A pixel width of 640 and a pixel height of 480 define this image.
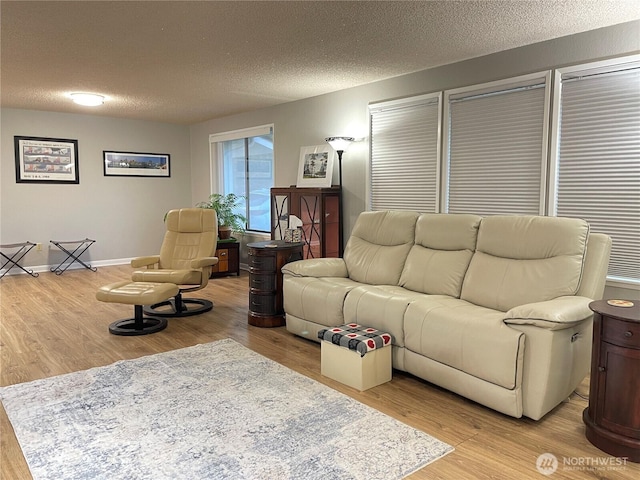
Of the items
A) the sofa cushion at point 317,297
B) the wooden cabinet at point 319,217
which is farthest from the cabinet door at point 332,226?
the sofa cushion at point 317,297

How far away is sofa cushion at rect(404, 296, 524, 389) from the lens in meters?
2.44

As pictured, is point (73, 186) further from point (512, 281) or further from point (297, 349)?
point (512, 281)

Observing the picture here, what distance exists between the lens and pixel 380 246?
402 centimetres

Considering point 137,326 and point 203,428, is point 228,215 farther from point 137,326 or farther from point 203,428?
point 203,428

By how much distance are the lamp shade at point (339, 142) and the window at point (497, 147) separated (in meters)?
1.11

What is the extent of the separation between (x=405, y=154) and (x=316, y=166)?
4.19 ft

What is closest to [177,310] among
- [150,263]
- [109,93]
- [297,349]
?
[150,263]

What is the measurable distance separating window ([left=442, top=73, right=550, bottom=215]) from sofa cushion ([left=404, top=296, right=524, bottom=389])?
1.24m

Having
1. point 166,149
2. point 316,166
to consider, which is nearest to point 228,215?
point 316,166

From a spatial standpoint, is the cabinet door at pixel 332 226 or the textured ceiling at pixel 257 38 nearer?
the textured ceiling at pixel 257 38

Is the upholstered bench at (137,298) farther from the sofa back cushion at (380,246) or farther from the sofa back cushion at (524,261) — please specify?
the sofa back cushion at (524,261)

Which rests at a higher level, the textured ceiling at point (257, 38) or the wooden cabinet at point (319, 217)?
the textured ceiling at point (257, 38)

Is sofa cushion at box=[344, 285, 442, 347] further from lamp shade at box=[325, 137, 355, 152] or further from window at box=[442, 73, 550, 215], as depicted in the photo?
lamp shade at box=[325, 137, 355, 152]

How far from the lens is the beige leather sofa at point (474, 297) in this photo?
2.44 m
